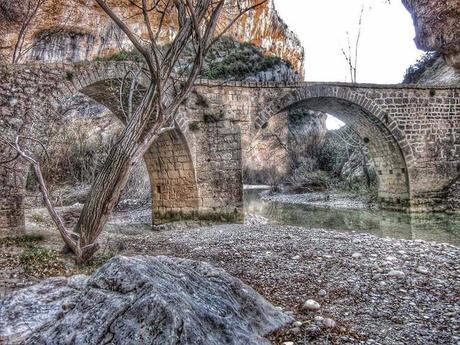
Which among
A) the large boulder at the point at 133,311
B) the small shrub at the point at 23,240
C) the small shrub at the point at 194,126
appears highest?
the small shrub at the point at 194,126

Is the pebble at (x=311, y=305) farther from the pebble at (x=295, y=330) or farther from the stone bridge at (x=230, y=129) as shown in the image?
the stone bridge at (x=230, y=129)

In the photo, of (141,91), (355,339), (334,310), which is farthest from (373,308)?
(141,91)

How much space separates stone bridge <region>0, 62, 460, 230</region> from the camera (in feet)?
22.8

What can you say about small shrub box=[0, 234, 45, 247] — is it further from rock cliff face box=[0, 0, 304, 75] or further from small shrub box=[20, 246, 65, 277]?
rock cliff face box=[0, 0, 304, 75]

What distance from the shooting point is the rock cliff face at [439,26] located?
14.2m

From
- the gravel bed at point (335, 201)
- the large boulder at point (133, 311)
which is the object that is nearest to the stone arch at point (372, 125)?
the gravel bed at point (335, 201)

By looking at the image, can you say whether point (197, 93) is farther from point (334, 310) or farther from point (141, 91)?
point (334, 310)

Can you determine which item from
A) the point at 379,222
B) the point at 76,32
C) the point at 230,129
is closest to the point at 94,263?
the point at 230,129

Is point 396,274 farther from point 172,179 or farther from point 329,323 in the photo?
point 172,179

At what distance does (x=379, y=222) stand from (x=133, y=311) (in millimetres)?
9451

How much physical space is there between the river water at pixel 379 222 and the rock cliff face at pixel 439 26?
7.00m

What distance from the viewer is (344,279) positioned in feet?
13.5

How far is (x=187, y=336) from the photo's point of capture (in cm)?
175

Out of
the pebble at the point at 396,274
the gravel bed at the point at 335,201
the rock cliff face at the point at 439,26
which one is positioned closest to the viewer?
the pebble at the point at 396,274
